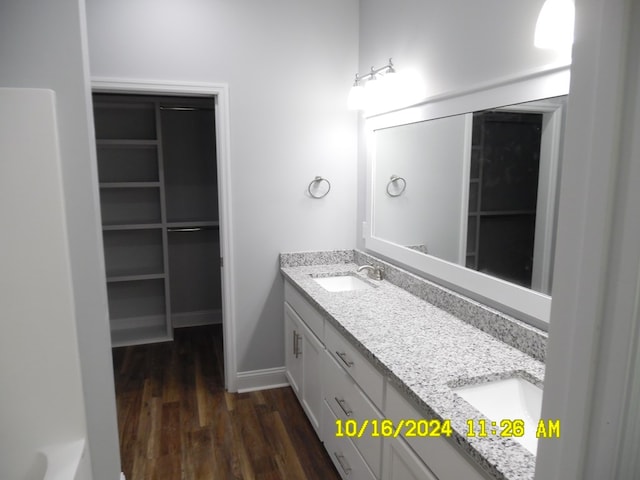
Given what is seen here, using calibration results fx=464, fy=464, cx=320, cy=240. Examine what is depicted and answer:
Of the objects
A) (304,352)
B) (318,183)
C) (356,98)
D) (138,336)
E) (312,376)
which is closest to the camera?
(312,376)

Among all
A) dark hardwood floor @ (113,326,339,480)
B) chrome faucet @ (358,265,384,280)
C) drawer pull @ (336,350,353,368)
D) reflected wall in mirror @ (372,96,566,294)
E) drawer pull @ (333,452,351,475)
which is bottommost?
dark hardwood floor @ (113,326,339,480)

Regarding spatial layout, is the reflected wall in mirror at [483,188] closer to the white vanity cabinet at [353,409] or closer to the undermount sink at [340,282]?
the undermount sink at [340,282]

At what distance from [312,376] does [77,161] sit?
5.24 feet

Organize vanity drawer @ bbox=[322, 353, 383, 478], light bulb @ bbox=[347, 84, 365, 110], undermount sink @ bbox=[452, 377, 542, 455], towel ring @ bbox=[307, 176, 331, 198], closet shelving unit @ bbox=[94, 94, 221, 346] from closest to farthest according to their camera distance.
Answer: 1. undermount sink @ bbox=[452, 377, 542, 455]
2. vanity drawer @ bbox=[322, 353, 383, 478]
3. light bulb @ bbox=[347, 84, 365, 110]
4. towel ring @ bbox=[307, 176, 331, 198]
5. closet shelving unit @ bbox=[94, 94, 221, 346]

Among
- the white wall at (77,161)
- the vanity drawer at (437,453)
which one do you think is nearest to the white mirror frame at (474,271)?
the vanity drawer at (437,453)

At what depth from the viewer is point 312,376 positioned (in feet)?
8.47

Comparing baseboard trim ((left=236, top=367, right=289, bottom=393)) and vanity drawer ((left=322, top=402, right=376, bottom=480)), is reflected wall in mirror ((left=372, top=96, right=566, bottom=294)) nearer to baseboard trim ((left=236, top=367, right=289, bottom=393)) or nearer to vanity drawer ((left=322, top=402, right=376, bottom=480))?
vanity drawer ((left=322, top=402, right=376, bottom=480))

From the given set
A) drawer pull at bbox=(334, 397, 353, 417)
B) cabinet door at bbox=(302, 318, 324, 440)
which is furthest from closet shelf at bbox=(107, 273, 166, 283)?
drawer pull at bbox=(334, 397, 353, 417)

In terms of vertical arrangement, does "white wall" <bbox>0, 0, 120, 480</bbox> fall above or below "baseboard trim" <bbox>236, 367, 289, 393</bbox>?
above

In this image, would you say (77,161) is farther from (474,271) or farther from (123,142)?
(123,142)

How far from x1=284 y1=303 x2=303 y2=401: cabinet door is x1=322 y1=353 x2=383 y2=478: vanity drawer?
509mm

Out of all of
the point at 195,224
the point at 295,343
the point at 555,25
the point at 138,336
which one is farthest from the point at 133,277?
the point at 555,25

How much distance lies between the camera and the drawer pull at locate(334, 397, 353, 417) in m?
2.01

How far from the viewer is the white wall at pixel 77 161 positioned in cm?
167
